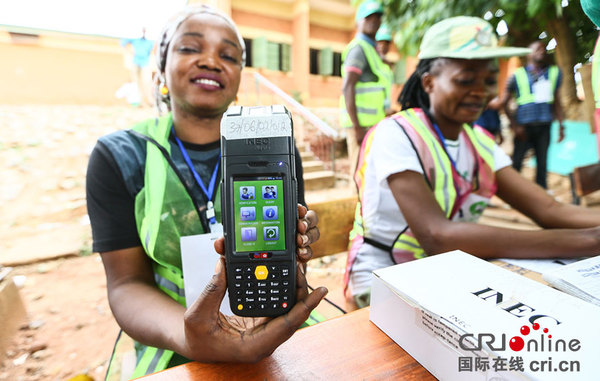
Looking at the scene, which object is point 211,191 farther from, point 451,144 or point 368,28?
point 368,28

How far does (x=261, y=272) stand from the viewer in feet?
2.07

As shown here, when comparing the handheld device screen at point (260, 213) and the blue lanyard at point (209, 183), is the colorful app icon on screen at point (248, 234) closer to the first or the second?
the handheld device screen at point (260, 213)

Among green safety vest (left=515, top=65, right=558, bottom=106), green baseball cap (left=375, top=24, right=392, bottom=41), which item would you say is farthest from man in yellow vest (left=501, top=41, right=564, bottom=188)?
green baseball cap (left=375, top=24, right=392, bottom=41)

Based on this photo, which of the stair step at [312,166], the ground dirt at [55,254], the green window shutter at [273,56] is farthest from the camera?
the green window shutter at [273,56]

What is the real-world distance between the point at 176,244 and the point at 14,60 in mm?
10354

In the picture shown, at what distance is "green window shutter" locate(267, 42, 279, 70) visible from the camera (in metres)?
9.10

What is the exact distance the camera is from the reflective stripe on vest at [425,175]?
1255 millimetres

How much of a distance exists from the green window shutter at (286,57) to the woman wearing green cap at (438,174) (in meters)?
8.44

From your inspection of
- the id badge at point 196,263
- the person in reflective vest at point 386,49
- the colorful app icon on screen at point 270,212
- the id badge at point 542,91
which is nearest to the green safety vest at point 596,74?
the colorful app icon on screen at point 270,212

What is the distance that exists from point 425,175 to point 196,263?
0.84 m

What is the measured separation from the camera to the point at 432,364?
0.57 meters

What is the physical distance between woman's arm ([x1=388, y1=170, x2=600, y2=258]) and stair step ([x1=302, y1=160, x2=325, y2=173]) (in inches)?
188

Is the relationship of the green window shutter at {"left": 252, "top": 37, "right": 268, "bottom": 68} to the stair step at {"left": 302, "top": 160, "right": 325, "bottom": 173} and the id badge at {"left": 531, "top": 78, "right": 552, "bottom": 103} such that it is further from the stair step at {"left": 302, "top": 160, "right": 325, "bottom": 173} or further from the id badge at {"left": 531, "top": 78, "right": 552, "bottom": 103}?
the id badge at {"left": 531, "top": 78, "right": 552, "bottom": 103}

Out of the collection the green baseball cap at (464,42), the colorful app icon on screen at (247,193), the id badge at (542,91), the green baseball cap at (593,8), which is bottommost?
the colorful app icon on screen at (247,193)
